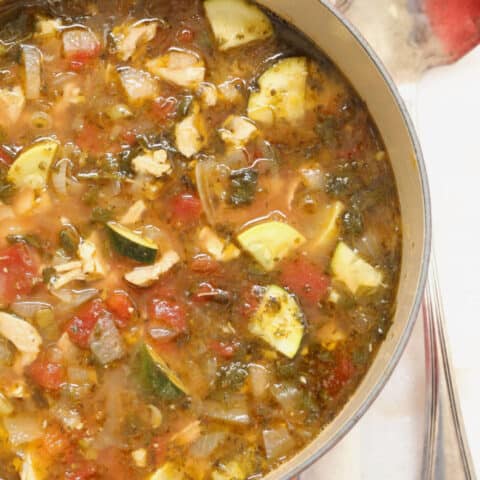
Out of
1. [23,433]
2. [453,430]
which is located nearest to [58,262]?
[23,433]

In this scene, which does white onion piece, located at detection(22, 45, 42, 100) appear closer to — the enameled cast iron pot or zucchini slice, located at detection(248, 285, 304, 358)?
the enameled cast iron pot

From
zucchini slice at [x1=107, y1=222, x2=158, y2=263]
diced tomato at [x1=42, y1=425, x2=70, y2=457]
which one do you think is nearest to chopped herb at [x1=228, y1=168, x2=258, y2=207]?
zucchini slice at [x1=107, y1=222, x2=158, y2=263]

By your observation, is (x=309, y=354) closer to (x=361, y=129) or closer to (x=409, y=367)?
(x=409, y=367)

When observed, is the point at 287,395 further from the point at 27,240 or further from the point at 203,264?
the point at 27,240

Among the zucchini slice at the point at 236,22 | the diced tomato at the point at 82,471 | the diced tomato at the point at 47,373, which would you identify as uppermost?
the zucchini slice at the point at 236,22

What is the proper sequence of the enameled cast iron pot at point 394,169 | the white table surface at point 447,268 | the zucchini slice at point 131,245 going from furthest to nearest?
the white table surface at point 447,268, the zucchini slice at point 131,245, the enameled cast iron pot at point 394,169

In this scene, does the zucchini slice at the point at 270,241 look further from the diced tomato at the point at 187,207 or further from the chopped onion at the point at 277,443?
the chopped onion at the point at 277,443

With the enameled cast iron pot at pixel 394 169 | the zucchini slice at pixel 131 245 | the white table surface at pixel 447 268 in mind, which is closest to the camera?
the enameled cast iron pot at pixel 394 169

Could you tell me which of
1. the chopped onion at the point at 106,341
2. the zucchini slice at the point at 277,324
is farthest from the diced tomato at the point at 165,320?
the zucchini slice at the point at 277,324
